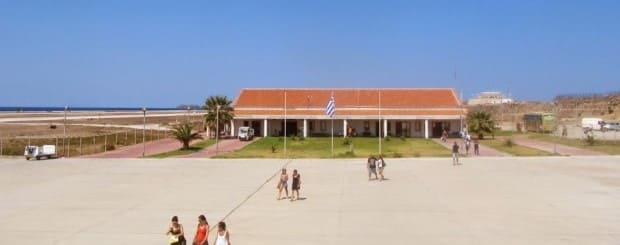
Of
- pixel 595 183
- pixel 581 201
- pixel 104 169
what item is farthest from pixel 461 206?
pixel 104 169

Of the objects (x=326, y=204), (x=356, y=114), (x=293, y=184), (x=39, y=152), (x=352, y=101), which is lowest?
(x=326, y=204)

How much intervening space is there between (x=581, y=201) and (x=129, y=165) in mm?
25788

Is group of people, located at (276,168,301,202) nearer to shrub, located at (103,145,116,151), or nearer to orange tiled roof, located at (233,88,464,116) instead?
shrub, located at (103,145,116,151)

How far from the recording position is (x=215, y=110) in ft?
203

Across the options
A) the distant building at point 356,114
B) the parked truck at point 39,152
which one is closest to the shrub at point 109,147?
the parked truck at point 39,152

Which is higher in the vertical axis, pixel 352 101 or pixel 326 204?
pixel 352 101

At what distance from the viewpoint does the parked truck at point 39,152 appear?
1594 inches

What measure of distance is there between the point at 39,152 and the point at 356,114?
1335 inches

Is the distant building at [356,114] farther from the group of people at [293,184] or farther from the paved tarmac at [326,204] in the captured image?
the group of people at [293,184]

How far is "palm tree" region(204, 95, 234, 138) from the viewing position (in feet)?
203

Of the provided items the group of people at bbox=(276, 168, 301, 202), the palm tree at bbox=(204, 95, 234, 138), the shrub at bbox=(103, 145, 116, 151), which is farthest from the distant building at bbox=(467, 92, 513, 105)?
the group of people at bbox=(276, 168, 301, 202)

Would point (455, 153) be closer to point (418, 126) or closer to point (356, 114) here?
point (356, 114)

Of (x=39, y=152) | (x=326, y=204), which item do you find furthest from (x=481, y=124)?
(x=326, y=204)

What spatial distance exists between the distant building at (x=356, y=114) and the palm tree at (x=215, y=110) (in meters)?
2.50
